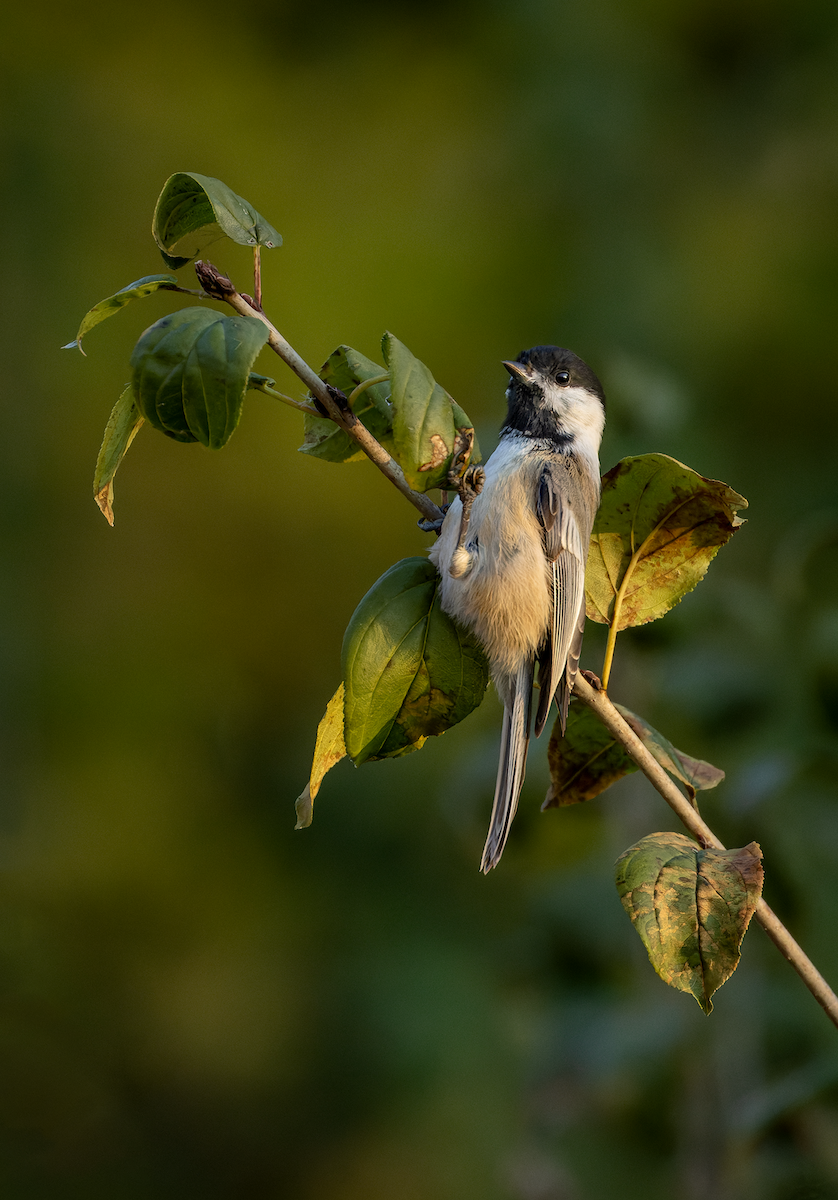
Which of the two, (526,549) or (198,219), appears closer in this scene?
(198,219)

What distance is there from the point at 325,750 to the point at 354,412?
0.36 m

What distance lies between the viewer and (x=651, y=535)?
3.71ft

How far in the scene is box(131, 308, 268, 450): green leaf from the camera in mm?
883

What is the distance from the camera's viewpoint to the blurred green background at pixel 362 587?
82.3 inches

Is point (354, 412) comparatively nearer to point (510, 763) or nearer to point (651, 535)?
point (651, 535)

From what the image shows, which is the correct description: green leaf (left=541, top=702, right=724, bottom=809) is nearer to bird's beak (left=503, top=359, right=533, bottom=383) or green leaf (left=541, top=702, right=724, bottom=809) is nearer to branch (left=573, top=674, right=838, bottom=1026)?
branch (left=573, top=674, right=838, bottom=1026)

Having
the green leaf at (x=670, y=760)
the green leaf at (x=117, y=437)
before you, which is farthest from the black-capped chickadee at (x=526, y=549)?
the green leaf at (x=117, y=437)

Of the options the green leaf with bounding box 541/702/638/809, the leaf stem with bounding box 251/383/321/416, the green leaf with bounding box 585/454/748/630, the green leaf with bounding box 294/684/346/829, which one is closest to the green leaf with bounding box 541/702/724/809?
the green leaf with bounding box 541/702/638/809

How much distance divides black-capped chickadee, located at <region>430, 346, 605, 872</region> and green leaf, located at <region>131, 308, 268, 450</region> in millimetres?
445

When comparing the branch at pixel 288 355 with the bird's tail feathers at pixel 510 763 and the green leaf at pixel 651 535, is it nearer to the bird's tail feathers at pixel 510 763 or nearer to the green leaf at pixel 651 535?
the green leaf at pixel 651 535

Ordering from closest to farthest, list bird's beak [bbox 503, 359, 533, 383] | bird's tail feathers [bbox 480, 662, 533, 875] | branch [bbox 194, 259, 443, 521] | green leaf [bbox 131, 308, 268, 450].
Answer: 1. green leaf [bbox 131, 308, 268, 450]
2. branch [bbox 194, 259, 443, 521]
3. bird's tail feathers [bbox 480, 662, 533, 875]
4. bird's beak [bbox 503, 359, 533, 383]

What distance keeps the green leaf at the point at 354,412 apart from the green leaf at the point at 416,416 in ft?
0.53

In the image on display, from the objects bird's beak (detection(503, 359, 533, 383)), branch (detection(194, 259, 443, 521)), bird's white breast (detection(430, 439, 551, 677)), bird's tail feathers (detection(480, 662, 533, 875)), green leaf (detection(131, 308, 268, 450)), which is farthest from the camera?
bird's beak (detection(503, 359, 533, 383))

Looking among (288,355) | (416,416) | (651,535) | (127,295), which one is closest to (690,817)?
(651,535)
